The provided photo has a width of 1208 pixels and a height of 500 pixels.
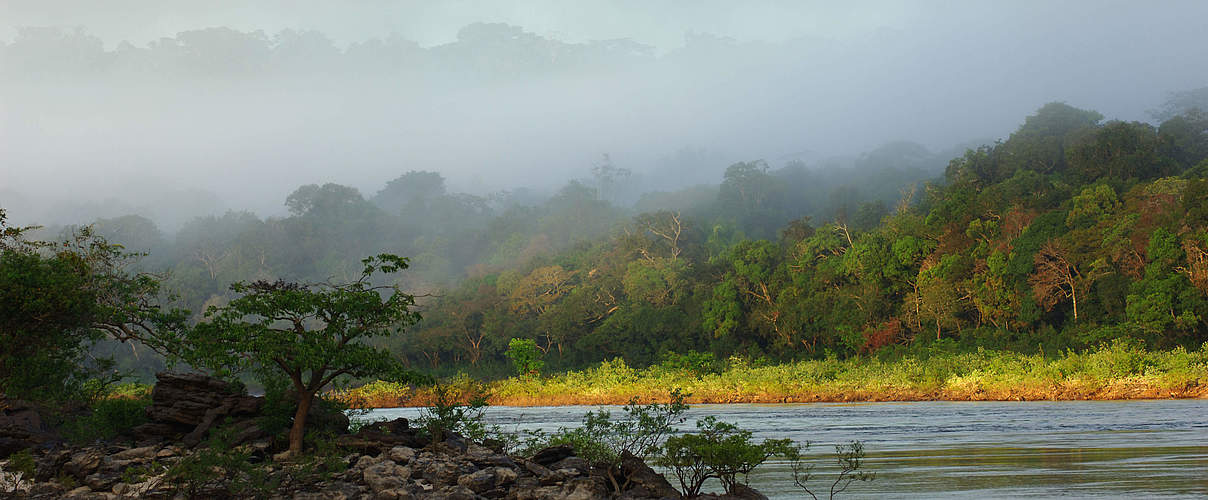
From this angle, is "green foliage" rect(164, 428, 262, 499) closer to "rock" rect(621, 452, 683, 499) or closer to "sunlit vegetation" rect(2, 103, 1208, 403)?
"rock" rect(621, 452, 683, 499)

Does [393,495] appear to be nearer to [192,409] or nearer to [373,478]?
[373,478]

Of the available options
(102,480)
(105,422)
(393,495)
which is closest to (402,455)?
(393,495)

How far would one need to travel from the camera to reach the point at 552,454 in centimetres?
1365

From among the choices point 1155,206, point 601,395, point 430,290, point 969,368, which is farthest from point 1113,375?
point 430,290

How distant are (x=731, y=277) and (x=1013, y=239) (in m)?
20.5

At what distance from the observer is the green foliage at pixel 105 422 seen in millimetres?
13914

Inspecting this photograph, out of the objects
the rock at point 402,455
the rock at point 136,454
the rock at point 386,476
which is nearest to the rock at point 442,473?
the rock at point 386,476

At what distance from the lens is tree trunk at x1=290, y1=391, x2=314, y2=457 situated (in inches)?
521

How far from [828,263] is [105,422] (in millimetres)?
51628

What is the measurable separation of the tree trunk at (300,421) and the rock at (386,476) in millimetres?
1339

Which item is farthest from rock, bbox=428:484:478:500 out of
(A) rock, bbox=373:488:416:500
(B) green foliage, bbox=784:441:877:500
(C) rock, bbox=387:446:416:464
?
(B) green foliage, bbox=784:441:877:500

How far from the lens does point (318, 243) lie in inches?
4129

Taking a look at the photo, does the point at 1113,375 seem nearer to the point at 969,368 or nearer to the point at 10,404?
the point at 969,368

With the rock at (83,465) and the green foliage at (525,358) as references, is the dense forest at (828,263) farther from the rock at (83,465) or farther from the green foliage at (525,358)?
the rock at (83,465)
